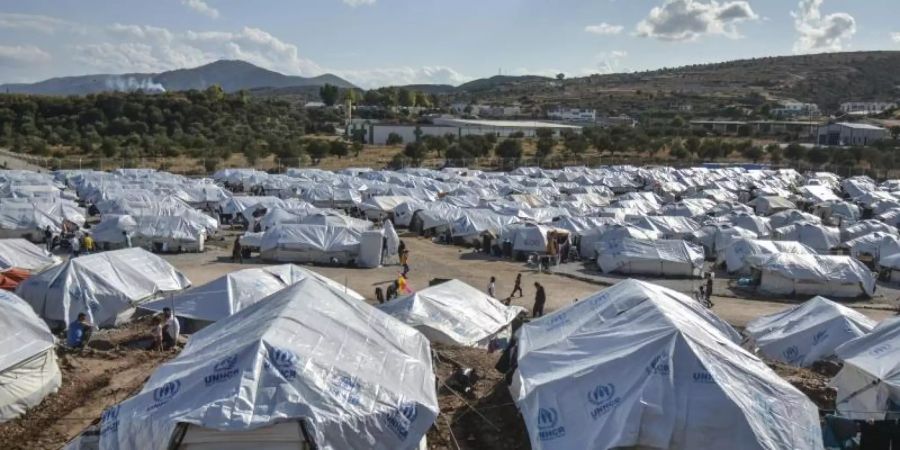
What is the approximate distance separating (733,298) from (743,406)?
61.7 feet

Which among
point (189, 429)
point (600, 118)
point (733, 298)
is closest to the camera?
point (189, 429)

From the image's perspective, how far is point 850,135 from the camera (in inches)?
3984

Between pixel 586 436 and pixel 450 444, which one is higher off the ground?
pixel 586 436

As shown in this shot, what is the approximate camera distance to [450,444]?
38.9 ft

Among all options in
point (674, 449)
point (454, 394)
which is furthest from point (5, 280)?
point (674, 449)

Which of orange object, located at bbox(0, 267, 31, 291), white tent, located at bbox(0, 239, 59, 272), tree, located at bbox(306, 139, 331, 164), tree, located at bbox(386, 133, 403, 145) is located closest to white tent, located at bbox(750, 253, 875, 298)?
orange object, located at bbox(0, 267, 31, 291)

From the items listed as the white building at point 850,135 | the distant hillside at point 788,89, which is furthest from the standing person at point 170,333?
the distant hillside at point 788,89

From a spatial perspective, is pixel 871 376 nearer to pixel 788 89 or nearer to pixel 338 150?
pixel 338 150

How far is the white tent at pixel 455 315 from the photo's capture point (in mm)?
17750

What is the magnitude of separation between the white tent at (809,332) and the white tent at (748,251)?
11.2 m

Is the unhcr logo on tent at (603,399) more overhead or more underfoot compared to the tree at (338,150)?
more overhead

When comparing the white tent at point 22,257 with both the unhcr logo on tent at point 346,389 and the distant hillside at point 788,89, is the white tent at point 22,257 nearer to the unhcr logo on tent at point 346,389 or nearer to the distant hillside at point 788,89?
the unhcr logo on tent at point 346,389

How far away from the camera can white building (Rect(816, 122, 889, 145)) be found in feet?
327

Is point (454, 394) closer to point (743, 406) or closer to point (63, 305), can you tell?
point (743, 406)
